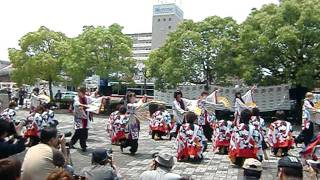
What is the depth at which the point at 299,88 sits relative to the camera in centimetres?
2202

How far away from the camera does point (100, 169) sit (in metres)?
4.51

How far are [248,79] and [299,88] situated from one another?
10.8 feet

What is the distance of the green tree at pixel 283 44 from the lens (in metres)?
19.6

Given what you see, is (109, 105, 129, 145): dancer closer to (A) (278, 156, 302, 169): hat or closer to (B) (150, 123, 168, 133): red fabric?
(B) (150, 123, 168, 133): red fabric

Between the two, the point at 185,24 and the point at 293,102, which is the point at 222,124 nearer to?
the point at 293,102

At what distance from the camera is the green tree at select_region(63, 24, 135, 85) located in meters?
26.2

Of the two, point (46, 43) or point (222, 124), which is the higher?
point (46, 43)

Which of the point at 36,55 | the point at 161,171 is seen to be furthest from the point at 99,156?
the point at 36,55

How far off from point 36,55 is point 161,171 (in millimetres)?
26248

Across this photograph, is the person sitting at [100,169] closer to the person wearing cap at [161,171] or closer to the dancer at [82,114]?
the person wearing cap at [161,171]

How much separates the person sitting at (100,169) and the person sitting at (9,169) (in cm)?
124

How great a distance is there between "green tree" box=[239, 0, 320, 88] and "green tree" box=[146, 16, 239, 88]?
1333 millimetres

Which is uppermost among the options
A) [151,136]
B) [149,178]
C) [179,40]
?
[179,40]

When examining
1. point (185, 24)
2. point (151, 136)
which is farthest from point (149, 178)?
point (185, 24)
